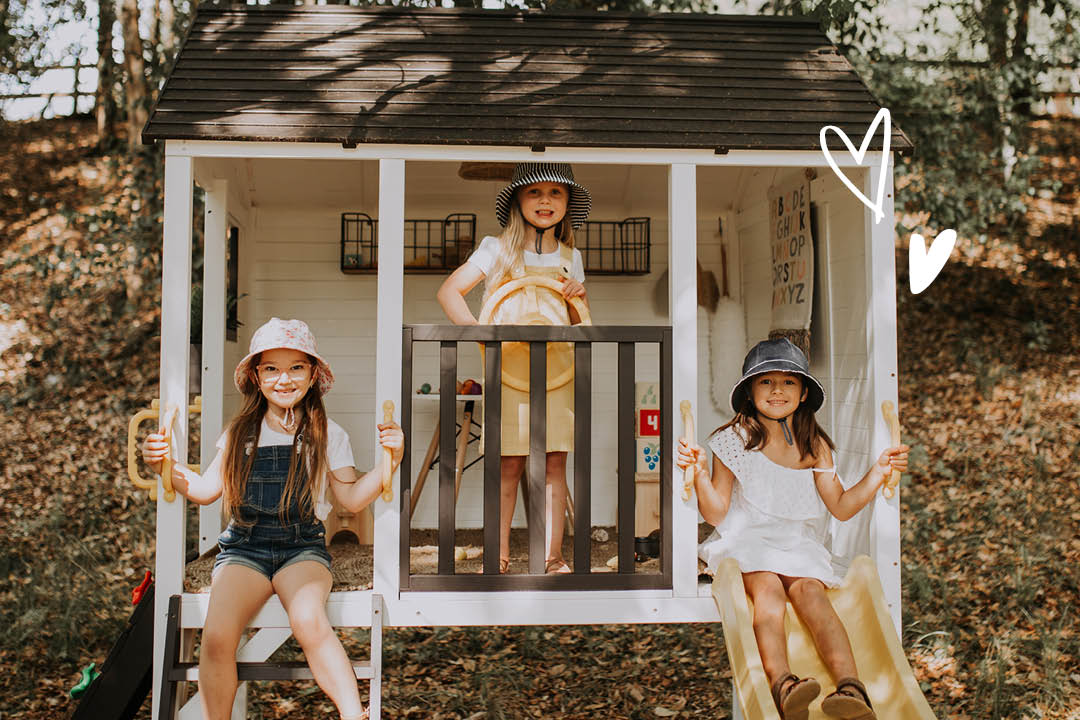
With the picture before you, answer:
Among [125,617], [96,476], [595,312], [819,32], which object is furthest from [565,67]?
[96,476]

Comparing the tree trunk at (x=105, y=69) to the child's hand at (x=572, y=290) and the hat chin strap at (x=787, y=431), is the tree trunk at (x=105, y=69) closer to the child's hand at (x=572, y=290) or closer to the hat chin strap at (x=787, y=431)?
the child's hand at (x=572, y=290)

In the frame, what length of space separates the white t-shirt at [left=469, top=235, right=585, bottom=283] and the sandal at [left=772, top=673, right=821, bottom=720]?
179 cm

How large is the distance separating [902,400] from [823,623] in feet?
19.1

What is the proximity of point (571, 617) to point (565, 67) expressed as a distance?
86.5 inches

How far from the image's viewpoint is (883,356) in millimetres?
3424

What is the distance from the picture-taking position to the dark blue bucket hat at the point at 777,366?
3270 mm

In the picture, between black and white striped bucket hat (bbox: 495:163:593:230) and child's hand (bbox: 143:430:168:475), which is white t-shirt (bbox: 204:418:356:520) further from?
black and white striped bucket hat (bbox: 495:163:593:230)

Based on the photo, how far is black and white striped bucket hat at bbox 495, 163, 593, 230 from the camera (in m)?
3.64

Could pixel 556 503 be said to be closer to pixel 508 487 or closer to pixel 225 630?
pixel 508 487

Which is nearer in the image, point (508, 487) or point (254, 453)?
point (254, 453)

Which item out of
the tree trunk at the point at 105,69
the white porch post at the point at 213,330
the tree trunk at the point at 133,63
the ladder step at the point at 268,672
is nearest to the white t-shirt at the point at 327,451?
the ladder step at the point at 268,672

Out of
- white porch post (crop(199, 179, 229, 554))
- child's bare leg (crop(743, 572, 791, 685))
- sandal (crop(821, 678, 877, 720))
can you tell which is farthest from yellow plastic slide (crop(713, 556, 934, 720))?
white porch post (crop(199, 179, 229, 554))

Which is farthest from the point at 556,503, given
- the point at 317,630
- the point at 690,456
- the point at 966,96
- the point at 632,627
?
the point at 966,96

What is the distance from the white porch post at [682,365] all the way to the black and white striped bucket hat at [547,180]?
54cm
